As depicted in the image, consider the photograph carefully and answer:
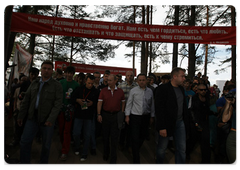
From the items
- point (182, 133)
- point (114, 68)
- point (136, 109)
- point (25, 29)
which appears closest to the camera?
point (182, 133)

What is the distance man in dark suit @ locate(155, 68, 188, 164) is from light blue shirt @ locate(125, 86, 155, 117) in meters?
0.64

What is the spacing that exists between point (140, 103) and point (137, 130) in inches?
22.2

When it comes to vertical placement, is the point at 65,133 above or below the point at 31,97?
below

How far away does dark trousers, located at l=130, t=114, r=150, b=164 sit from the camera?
346cm

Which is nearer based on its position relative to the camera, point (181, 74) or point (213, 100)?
point (181, 74)

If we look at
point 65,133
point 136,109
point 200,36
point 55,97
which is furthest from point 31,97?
point 200,36

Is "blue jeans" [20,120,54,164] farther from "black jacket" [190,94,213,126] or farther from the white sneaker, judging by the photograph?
"black jacket" [190,94,213,126]

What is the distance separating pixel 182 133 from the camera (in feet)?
9.87

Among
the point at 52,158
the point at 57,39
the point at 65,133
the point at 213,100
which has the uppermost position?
the point at 57,39

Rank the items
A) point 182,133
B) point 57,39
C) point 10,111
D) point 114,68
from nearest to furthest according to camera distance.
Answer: point 182,133 < point 10,111 < point 57,39 < point 114,68

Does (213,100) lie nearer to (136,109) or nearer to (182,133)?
(182,133)

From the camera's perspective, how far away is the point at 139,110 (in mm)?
3617

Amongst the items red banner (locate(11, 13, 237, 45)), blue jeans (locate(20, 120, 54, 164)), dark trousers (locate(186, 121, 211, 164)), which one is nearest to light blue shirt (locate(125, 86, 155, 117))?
dark trousers (locate(186, 121, 211, 164))

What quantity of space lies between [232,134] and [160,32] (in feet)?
16.4
